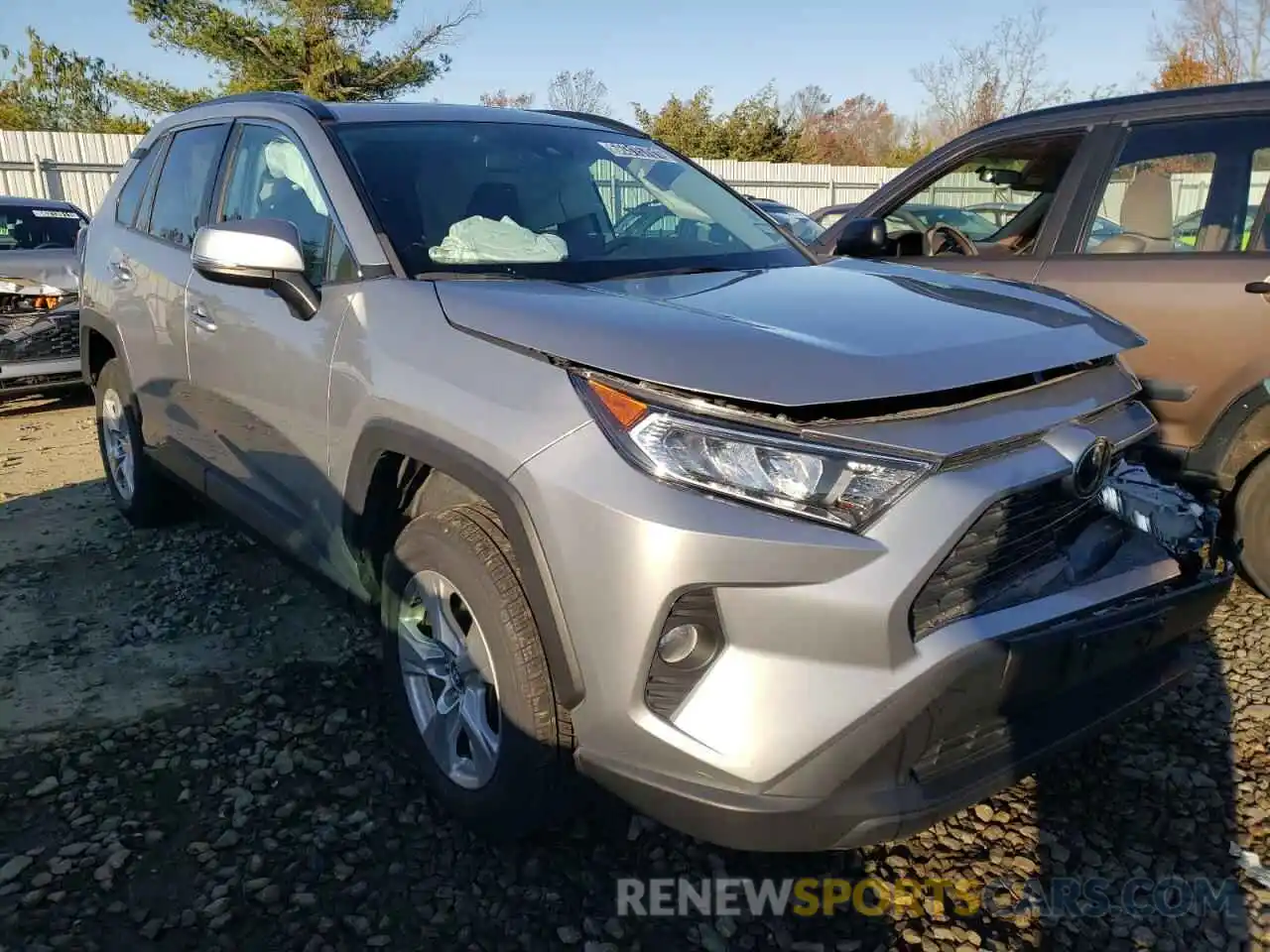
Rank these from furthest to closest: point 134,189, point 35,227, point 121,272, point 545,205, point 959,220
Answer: point 35,227 < point 959,220 < point 134,189 < point 121,272 < point 545,205

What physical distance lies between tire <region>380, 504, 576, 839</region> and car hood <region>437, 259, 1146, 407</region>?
0.48m

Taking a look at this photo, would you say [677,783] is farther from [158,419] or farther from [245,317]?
[158,419]

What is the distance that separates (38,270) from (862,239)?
594 cm

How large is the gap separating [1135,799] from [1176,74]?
3209 cm

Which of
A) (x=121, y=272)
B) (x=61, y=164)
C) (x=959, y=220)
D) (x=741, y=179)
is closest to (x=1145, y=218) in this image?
(x=959, y=220)

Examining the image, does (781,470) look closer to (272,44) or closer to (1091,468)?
(1091,468)

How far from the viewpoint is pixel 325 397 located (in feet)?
Result: 8.70

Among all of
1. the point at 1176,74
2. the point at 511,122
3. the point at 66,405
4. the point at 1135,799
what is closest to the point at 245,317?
the point at 511,122

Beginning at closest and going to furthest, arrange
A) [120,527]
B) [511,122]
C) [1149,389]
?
[511,122] → [1149,389] → [120,527]

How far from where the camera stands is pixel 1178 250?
3.86 metres

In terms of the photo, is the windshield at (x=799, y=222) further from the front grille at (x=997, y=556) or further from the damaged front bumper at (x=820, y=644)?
the damaged front bumper at (x=820, y=644)

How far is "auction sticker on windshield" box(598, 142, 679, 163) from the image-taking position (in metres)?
3.51

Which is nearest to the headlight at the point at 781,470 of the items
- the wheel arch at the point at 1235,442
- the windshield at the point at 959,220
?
the wheel arch at the point at 1235,442

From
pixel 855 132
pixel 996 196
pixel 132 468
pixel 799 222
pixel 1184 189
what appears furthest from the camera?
pixel 855 132
